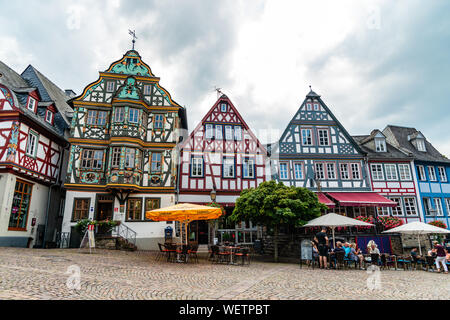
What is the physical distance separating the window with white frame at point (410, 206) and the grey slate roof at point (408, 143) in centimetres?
380

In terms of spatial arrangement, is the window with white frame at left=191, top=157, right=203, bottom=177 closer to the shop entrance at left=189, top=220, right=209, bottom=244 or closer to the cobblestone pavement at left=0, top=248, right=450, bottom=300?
the shop entrance at left=189, top=220, right=209, bottom=244

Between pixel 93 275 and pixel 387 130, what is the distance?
95.4 feet

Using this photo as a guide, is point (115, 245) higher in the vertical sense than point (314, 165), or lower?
lower

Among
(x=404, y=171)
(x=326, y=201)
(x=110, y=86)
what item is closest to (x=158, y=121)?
(x=110, y=86)

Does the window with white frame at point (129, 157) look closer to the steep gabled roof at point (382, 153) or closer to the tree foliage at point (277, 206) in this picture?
the tree foliage at point (277, 206)

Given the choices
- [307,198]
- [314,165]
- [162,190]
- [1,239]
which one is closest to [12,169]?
[1,239]

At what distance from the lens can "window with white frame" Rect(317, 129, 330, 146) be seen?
24.0 meters

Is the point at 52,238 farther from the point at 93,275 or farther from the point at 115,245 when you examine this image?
the point at 93,275

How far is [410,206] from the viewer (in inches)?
918

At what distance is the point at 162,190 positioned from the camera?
20594 mm

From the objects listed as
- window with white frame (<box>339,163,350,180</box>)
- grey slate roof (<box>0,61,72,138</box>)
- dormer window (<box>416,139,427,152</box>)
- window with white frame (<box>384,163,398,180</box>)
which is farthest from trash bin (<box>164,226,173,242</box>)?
dormer window (<box>416,139,427,152</box>)

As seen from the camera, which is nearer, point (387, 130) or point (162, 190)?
point (162, 190)
